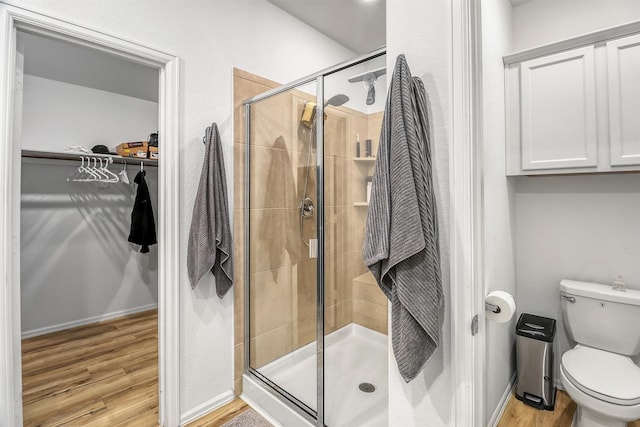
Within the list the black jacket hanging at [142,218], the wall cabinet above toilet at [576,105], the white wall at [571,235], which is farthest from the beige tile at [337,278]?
the black jacket hanging at [142,218]

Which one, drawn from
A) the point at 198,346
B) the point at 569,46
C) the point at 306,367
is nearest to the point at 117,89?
the point at 198,346

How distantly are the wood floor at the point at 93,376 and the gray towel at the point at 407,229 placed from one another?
70.3 inches

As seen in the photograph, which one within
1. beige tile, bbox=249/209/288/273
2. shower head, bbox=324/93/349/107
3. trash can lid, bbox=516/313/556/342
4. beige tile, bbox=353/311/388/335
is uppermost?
shower head, bbox=324/93/349/107

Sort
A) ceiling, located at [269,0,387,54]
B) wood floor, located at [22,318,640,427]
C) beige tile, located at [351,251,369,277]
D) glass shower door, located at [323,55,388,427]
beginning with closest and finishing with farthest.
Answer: glass shower door, located at [323,55,388,427]
beige tile, located at [351,251,369,277]
wood floor, located at [22,318,640,427]
ceiling, located at [269,0,387,54]

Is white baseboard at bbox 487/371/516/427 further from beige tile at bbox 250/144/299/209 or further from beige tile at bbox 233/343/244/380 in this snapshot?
beige tile at bbox 250/144/299/209

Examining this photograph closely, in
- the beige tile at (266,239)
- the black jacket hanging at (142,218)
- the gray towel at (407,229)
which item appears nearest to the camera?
the gray towel at (407,229)

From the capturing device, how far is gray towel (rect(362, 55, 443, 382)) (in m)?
0.84

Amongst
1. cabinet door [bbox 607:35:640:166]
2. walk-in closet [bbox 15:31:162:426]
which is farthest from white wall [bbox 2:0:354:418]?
cabinet door [bbox 607:35:640:166]

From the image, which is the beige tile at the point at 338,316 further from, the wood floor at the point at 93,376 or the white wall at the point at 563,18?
the white wall at the point at 563,18

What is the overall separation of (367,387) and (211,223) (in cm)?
131

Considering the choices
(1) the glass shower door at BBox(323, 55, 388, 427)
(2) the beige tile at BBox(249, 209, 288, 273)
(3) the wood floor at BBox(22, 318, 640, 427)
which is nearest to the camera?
(1) the glass shower door at BBox(323, 55, 388, 427)

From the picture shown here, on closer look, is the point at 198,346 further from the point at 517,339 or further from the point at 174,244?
the point at 517,339

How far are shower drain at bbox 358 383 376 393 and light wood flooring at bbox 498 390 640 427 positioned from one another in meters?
0.84

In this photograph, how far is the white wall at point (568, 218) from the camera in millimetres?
1865
